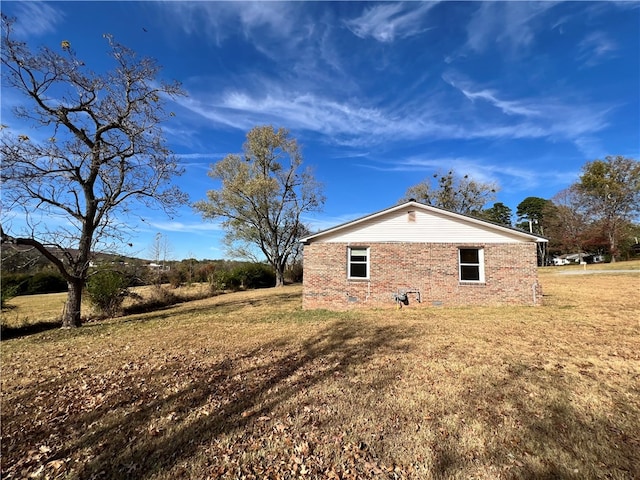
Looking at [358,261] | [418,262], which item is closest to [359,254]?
[358,261]

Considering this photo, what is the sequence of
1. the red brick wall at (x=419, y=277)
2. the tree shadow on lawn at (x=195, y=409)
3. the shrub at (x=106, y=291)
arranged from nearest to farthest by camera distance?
the tree shadow on lawn at (x=195, y=409) < the red brick wall at (x=419, y=277) < the shrub at (x=106, y=291)

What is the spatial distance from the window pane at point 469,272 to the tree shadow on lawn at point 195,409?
22.0ft

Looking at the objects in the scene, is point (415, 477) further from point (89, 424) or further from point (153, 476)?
point (89, 424)

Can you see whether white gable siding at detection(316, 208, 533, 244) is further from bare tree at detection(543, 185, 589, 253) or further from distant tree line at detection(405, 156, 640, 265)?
bare tree at detection(543, 185, 589, 253)

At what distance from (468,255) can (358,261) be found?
4334 millimetres

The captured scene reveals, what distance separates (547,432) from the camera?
321cm

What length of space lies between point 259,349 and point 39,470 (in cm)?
395

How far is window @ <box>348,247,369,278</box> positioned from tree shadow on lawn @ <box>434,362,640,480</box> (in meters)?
7.71

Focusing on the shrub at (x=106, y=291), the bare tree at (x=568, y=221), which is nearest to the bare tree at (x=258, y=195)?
the shrub at (x=106, y=291)

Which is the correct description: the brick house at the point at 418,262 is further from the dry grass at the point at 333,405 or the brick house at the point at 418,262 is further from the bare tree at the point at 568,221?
the bare tree at the point at 568,221

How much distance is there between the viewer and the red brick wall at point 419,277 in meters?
11.3

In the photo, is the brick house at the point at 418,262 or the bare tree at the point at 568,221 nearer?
the brick house at the point at 418,262

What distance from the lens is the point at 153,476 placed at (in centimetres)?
267

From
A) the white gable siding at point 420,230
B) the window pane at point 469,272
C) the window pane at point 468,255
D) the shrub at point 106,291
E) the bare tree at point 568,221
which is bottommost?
the shrub at point 106,291
